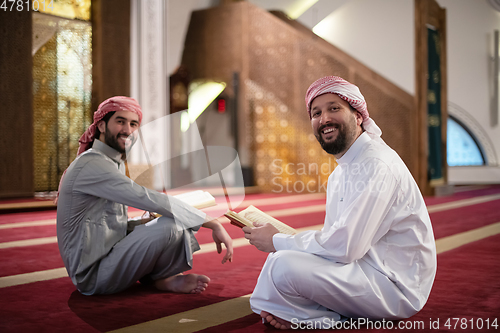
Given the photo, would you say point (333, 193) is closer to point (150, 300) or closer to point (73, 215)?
point (150, 300)

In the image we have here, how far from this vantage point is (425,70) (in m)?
6.34

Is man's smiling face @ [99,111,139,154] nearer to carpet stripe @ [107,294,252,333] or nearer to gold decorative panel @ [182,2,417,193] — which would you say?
carpet stripe @ [107,294,252,333]

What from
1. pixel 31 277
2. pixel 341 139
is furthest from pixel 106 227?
pixel 341 139

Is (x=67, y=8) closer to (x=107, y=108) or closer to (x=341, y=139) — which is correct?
(x=107, y=108)

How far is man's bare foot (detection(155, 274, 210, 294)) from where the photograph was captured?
5.49 feet

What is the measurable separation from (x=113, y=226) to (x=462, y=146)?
32.9ft

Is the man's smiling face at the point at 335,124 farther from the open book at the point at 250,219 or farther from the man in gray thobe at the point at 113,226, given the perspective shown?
the man in gray thobe at the point at 113,226

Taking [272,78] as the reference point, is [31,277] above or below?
below

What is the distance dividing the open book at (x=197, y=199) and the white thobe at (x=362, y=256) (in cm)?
43

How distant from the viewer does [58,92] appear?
5945mm

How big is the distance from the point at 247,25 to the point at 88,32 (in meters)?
2.37

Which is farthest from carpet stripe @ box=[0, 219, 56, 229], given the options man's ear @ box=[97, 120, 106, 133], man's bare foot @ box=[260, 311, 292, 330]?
man's bare foot @ box=[260, 311, 292, 330]

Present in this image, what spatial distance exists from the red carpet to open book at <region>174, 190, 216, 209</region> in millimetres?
332

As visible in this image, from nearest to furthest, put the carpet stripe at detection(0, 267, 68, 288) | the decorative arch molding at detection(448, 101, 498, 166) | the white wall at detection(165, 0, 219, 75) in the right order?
1. the carpet stripe at detection(0, 267, 68, 288)
2. the white wall at detection(165, 0, 219, 75)
3. the decorative arch molding at detection(448, 101, 498, 166)
